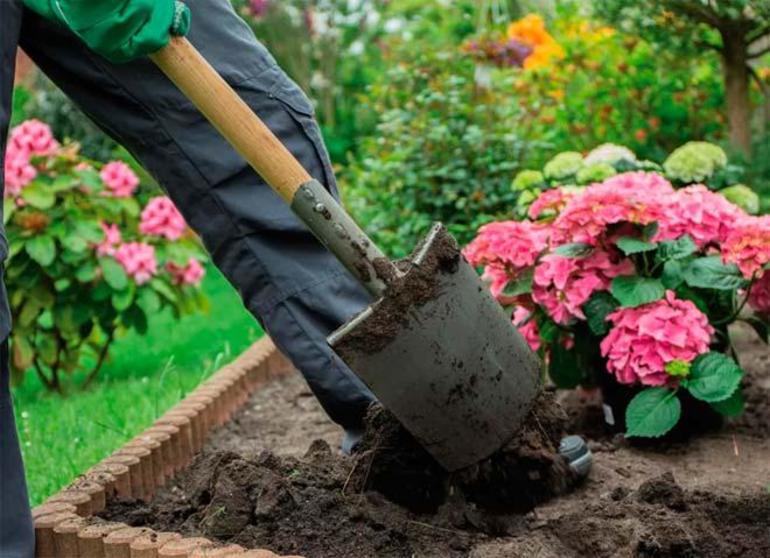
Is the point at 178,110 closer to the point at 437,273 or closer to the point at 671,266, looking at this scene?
the point at 437,273

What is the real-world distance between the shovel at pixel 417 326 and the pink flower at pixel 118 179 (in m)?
2.63

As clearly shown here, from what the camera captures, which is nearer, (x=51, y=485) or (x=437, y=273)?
Result: (x=437, y=273)

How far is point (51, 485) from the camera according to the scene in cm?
312

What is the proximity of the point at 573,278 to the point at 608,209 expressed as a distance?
0.76 ft

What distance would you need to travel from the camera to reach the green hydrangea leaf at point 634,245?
2.90m

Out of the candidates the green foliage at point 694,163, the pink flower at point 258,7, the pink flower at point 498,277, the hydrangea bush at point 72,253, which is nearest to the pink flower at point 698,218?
the pink flower at point 498,277

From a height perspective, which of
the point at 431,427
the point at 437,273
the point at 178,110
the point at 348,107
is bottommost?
the point at 348,107

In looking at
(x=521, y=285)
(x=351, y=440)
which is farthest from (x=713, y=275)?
(x=351, y=440)

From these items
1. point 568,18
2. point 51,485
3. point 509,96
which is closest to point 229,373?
point 51,485

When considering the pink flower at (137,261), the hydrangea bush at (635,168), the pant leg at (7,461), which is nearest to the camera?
the pant leg at (7,461)

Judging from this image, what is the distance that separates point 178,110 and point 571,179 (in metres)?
1.68

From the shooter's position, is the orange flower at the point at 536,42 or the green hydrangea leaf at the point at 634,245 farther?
the orange flower at the point at 536,42

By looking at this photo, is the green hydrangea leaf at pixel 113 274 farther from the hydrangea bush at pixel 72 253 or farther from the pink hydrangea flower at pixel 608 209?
the pink hydrangea flower at pixel 608 209

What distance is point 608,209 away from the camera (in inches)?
115
